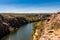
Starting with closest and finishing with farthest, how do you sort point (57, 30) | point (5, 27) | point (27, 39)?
1. point (57, 30)
2. point (27, 39)
3. point (5, 27)

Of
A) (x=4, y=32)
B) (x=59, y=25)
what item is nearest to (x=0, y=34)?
(x=4, y=32)

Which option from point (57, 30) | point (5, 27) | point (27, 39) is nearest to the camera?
point (57, 30)

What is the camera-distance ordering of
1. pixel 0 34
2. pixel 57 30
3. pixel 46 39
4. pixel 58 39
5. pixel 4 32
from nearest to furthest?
pixel 58 39 < pixel 46 39 < pixel 57 30 < pixel 0 34 < pixel 4 32

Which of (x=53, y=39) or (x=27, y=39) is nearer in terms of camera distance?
(x=53, y=39)

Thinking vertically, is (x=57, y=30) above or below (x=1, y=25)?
above

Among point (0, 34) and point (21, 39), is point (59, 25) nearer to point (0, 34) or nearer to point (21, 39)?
point (21, 39)

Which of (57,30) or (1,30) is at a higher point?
(57,30)

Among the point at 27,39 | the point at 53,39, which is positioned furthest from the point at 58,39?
the point at 27,39

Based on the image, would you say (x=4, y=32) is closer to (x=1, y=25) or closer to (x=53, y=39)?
(x=1, y=25)

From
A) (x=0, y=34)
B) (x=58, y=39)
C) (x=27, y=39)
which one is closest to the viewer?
(x=58, y=39)
